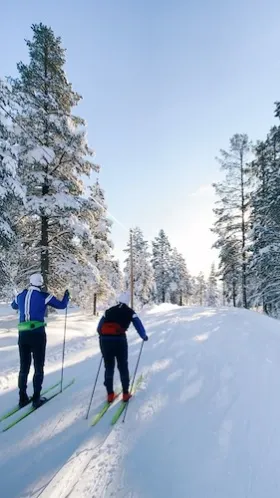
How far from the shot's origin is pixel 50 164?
45.0ft

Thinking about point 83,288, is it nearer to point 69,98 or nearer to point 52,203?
point 52,203

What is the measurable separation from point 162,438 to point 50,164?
12431 mm

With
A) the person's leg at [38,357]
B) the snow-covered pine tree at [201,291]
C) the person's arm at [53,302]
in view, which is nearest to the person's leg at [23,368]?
the person's leg at [38,357]

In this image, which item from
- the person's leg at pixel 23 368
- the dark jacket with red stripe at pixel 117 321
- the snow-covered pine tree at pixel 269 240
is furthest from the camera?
the snow-covered pine tree at pixel 269 240

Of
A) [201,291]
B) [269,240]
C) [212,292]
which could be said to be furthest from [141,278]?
[201,291]

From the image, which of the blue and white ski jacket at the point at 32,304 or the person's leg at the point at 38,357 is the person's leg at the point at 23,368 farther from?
the blue and white ski jacket at the point at 32,304

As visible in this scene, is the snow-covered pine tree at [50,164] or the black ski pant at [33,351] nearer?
the black ski pant at [33,351]

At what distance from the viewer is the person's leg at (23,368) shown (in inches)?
203

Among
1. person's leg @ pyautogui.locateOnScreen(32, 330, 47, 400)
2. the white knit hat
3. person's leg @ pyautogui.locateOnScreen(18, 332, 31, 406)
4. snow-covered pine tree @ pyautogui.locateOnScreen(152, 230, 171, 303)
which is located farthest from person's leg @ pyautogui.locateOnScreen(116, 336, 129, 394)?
snow-covered pine tree @ pyautogui.locateOnScreen(152, 230, 171, 303)

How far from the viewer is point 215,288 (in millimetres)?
81875

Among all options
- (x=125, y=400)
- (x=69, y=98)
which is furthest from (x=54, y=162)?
(x=125, y=400)

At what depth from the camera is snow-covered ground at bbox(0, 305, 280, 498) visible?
126 inches

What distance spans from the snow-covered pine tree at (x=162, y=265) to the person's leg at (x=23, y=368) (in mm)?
45787

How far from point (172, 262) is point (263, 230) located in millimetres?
35735
